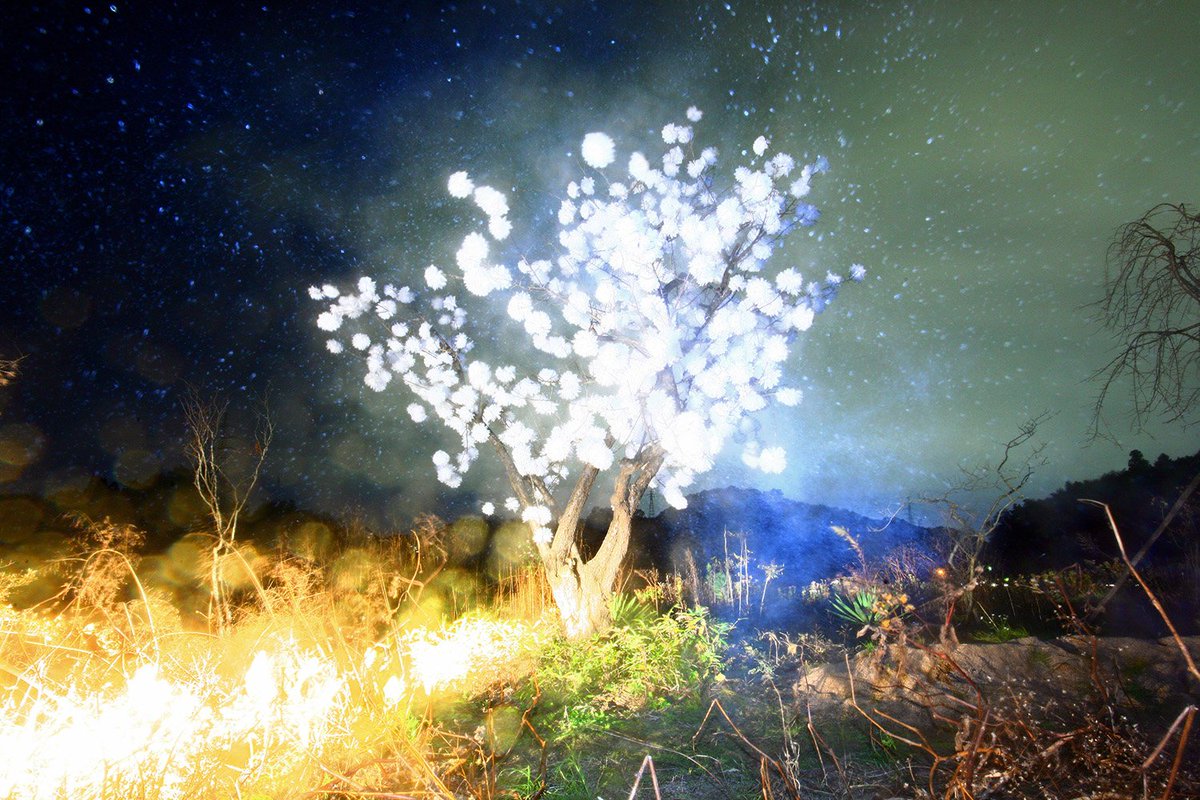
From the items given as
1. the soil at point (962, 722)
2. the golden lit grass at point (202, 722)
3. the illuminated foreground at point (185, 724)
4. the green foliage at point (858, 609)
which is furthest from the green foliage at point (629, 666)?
the illuminated foreground at point (185, 724)

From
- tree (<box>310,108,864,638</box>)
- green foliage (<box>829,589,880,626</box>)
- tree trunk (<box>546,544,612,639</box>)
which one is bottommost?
green foliage (<box>829,589,880,626</box>)

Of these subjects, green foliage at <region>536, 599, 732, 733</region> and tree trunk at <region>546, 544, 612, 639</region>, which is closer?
green foliage at <region>536, 599, 732, 733</region>

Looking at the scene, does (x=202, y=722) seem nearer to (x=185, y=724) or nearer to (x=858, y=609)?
(x=185, y=724)

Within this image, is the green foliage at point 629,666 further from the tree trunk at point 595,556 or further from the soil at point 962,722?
the soil at point 962,722

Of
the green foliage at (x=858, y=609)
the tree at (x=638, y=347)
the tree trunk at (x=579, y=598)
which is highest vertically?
the tree at (x=638, y=347)

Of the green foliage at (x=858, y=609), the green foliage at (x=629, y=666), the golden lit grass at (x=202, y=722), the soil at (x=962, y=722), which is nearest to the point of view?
the golden lit grass at (x=202, y=722)

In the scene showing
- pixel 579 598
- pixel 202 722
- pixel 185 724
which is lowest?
pixel 579 598

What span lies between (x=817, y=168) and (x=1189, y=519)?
905cm

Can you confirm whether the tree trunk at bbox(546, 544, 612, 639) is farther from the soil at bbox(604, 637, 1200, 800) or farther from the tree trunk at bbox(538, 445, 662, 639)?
the soil at bbox(604, 637, 1200, 800)

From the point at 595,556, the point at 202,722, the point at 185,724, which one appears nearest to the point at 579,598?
the point at 595,556

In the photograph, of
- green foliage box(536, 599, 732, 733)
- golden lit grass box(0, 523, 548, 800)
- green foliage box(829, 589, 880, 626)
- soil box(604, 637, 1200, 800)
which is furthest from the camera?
green foliage box(829, 589, 880, 626)

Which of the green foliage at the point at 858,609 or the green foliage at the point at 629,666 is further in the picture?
the green foliage at the point at 858,609

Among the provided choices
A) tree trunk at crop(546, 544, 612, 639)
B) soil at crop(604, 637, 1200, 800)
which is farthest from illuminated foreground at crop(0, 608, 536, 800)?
tree trunk at crop(546, 544, 612, 639)

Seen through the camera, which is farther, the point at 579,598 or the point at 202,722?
the point at 579,598
